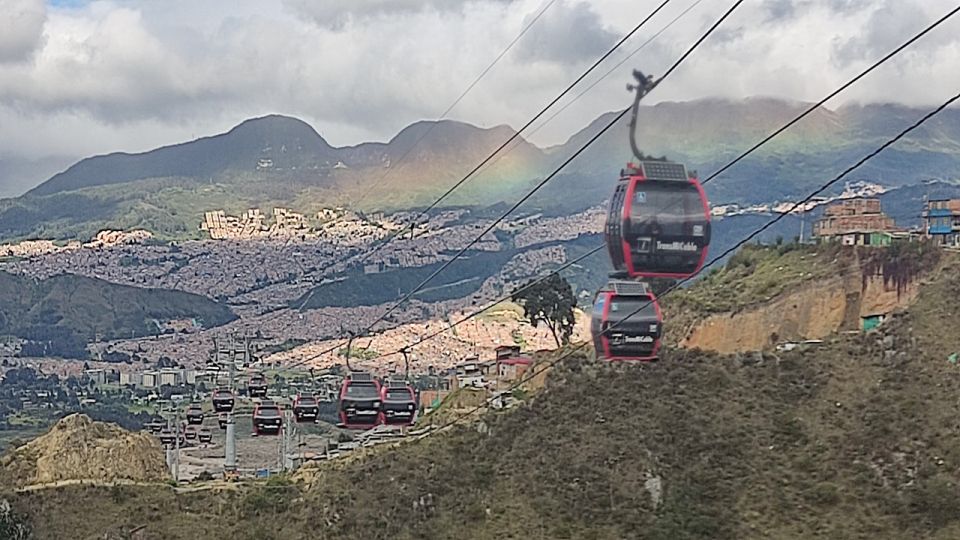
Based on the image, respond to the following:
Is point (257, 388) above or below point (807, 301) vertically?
below

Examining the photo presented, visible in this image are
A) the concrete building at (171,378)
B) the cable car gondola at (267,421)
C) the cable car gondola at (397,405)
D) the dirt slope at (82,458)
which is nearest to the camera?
the cable car gondola at (397,405)

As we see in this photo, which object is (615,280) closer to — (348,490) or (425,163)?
(348,490)

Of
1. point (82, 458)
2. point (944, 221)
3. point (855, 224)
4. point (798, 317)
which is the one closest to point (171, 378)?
point (82, 458)

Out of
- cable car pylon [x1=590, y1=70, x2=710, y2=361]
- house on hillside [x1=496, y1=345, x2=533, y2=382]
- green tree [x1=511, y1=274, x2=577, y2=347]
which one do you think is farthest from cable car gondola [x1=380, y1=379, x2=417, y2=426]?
green tree [x1=511, y1=274, x2=577, y2=347]

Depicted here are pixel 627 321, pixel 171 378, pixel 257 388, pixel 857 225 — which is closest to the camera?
pixel 627 321

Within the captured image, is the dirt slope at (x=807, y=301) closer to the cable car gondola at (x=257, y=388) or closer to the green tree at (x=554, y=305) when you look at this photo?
the green tree at (x=554, y=305)

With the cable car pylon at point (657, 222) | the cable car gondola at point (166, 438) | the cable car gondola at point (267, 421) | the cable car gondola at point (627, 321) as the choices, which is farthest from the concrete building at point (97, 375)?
the cable car pylon at point (657, 222)

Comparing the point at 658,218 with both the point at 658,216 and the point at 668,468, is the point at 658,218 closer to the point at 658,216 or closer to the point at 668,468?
the point at 658,216
